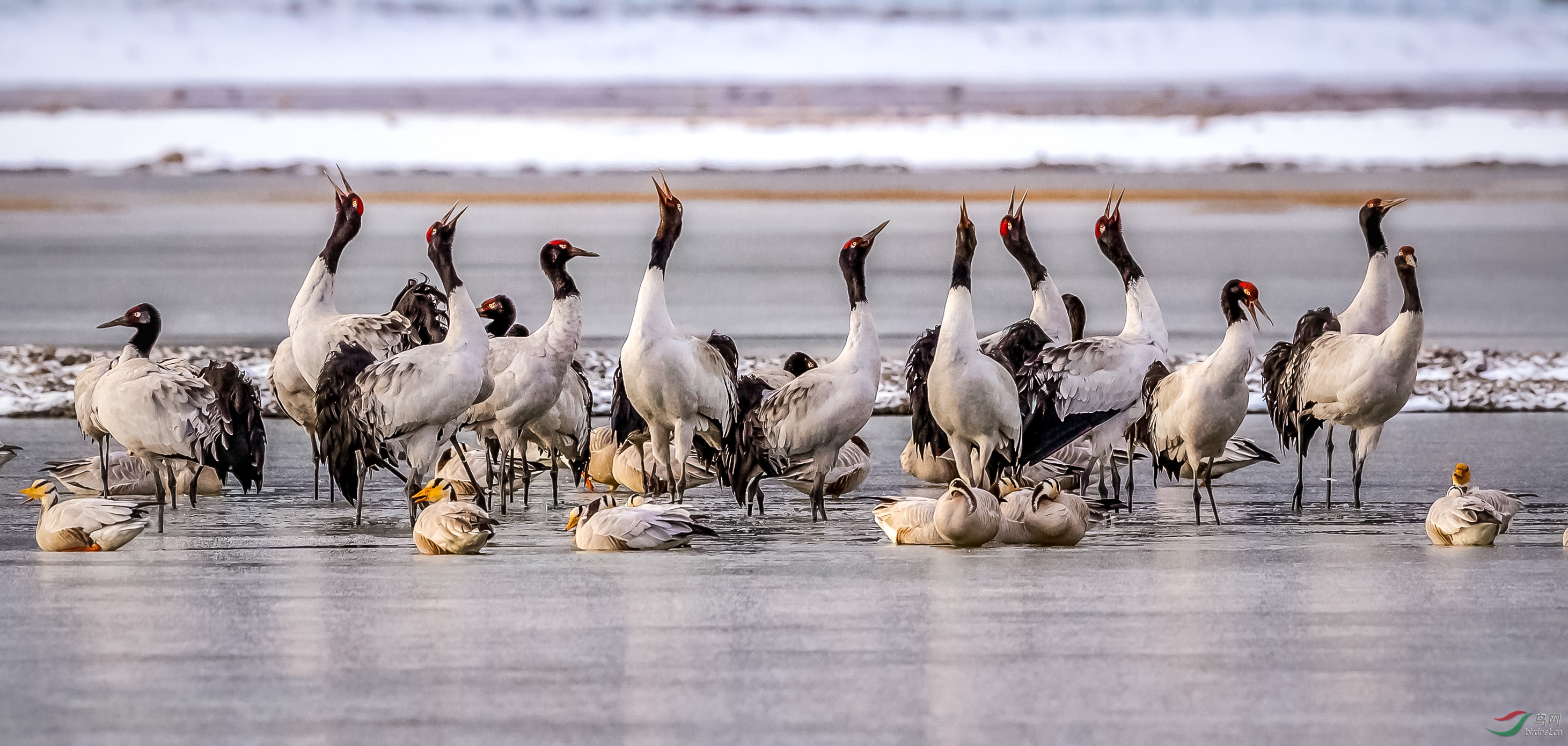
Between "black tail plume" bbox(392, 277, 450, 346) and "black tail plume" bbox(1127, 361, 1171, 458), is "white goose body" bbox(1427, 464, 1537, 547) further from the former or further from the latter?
"black tail plume" bbox(392, 277, 450, 346)

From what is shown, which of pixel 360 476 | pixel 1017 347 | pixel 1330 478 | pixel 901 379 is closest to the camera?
pixel 360 476

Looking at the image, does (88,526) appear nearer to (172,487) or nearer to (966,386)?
(172,487)

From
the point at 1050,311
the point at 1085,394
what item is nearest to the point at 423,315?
the point at 1050,311

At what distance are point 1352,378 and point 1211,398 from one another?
739 mm

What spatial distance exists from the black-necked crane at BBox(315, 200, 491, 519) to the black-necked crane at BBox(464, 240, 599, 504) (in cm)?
27

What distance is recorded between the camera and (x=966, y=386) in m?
7.84

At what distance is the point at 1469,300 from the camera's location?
17.8 meters

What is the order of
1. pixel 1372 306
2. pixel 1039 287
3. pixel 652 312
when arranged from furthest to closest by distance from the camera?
1. pixel 1039 287
2. pixel 1372 306
3. pixel 652 312

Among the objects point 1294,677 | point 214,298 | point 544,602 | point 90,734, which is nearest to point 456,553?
point 544,602

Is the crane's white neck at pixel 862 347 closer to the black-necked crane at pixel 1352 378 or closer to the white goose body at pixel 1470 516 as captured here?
the black-necked crane at pixel 1352 378

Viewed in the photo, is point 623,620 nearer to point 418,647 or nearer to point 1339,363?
point 418,647

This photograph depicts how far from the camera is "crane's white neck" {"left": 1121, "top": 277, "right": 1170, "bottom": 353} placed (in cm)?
877

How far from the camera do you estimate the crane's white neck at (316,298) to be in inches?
360

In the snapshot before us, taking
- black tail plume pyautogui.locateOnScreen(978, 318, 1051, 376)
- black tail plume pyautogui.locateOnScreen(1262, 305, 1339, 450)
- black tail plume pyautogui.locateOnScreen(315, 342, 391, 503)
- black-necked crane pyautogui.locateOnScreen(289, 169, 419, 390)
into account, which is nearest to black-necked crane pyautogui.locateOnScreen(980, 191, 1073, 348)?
black tail plume pyautogui.locateOnScreen(978, 318, 1051, 376)
